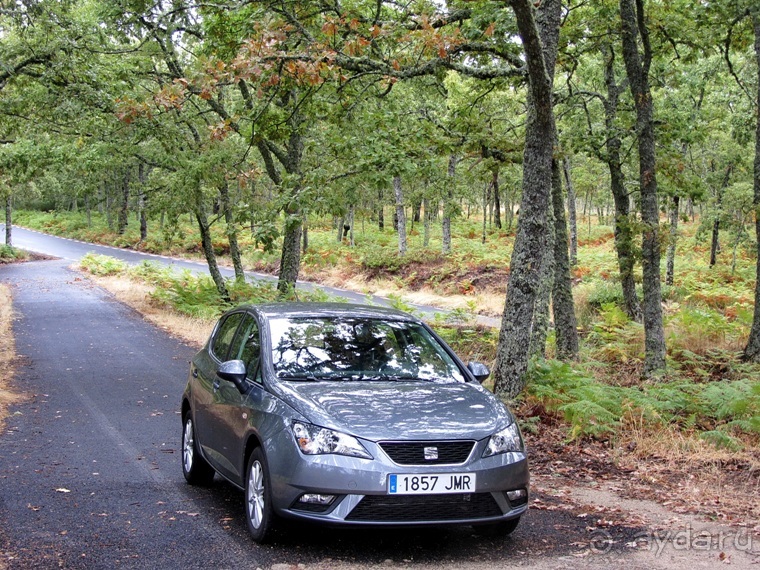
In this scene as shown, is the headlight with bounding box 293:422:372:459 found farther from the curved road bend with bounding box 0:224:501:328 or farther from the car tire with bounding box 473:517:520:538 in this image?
the curved road bend with bounding box 0:224:501:328

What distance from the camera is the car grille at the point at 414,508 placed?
4.71 m

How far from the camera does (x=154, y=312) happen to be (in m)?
22.7

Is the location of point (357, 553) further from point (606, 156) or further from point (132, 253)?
point (132, 253)

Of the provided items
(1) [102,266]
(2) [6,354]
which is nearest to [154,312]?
(2) [6,354]

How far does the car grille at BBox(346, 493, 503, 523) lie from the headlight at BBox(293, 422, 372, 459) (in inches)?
11.5

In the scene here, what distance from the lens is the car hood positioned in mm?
4891

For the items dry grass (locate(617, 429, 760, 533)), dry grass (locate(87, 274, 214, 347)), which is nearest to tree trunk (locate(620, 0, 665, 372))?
dry grass (locate(617, 429, 760, 533))

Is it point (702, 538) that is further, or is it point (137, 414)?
point (137, 414)

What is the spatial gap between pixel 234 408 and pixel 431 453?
177 cm

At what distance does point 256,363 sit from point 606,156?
35.6 feet

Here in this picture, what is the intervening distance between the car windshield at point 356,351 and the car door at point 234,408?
267 mm

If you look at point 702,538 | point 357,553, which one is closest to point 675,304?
point 702,538

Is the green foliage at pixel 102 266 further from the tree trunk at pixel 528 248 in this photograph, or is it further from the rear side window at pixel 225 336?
the rear side window at pixel 225 336

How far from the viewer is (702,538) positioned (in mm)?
5574
